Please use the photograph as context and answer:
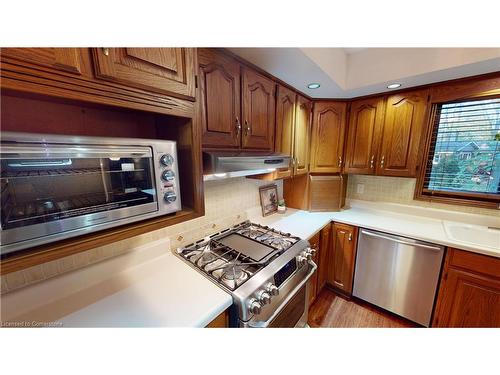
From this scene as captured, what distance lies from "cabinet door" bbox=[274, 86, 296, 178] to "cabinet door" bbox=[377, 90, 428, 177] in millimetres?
915

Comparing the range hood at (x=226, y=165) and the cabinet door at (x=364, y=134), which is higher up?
the cabinet door at (x=364, y=134)

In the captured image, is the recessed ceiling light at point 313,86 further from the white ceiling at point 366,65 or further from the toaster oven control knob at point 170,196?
the toaster oven control knob at point 170,196

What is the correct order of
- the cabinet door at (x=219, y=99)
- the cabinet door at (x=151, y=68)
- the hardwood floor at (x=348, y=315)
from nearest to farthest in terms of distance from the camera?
1. the cabinet door at (x=151, y=68)
2. the cabinet door at (x=219, y=99)
3. the hardwood floor at (x=348, y=315)

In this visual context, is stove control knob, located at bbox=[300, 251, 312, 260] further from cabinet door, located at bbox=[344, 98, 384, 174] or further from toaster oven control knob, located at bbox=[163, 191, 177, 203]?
cabinet door, located at bbox=[344, 98, 384, 174]

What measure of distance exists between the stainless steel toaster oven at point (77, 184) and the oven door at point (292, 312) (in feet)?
2.36

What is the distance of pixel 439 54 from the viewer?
124 centimetres

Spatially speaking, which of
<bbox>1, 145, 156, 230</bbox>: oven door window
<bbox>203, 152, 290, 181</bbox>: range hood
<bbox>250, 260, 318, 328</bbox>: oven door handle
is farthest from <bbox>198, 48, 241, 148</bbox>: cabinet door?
<bbox>250, 260, 318, 328</bbox>: oven door handle

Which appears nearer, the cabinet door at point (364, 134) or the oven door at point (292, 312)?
the oven door at point (292, 312)

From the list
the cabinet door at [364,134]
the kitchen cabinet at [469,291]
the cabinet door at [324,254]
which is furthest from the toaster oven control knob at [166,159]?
the kitchen cabinet at [469,291]

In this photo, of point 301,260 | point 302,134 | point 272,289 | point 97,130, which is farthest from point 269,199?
point 97,130

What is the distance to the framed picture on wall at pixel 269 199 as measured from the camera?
188 centimetres

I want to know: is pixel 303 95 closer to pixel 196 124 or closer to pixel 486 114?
pixel 196 124

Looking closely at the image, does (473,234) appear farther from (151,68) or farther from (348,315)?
(151,68)
